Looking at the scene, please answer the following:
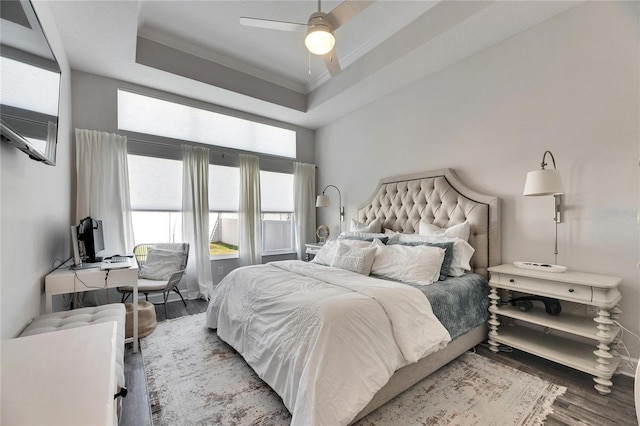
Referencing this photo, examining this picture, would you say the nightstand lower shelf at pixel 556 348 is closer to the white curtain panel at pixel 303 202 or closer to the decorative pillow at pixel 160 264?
the white curtain panel at pixel 303 202

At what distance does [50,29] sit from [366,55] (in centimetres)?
328

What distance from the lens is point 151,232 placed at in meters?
4.16

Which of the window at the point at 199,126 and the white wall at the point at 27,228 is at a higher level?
the window at the point at 199,126

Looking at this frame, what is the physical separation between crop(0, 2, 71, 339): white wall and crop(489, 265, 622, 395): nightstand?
354 centimetres

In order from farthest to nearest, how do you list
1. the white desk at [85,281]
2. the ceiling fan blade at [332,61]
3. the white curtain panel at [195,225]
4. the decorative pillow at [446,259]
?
the white curtain panel at [195,225]
the decorative pillow at [446,259]
the ceiling fan blade at [332,61]
the white desk at [85,281]

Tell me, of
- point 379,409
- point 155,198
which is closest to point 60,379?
point 379,409

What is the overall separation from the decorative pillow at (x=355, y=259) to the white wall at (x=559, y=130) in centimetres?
148

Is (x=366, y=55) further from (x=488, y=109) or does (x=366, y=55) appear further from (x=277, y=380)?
(x=277, y=380)

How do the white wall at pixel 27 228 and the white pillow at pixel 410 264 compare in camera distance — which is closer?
the white wall at pixel 27 228

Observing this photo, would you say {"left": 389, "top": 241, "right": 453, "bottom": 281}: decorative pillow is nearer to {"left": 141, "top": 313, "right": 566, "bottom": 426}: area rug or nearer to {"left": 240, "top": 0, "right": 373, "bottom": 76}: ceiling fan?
{"left": 141, "top": 313, "right": 566, "bottom": 426}: area rug

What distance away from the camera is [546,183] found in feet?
7.46

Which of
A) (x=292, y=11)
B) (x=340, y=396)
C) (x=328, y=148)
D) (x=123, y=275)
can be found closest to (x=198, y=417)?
(x=340, y=396)

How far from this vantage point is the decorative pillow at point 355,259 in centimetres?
276

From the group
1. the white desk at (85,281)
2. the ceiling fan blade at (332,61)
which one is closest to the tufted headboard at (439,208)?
the ceiling fan blade at (332,61)
